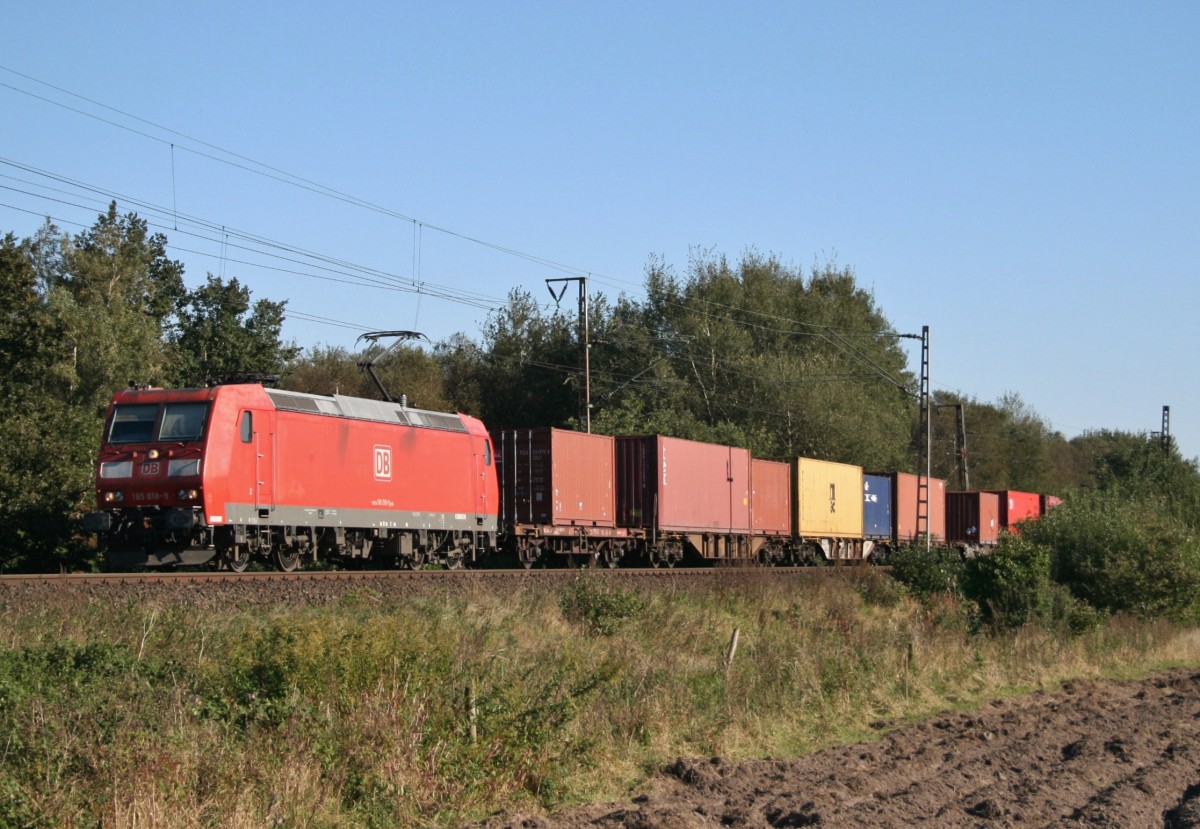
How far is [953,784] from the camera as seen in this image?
40.2 ft

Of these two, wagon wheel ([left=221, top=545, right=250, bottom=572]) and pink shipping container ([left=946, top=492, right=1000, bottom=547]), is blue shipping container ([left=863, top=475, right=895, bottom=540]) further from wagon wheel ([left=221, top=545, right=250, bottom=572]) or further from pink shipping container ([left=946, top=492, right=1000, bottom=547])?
wagon wheel ([left=221, top=545, right=250, bottom=572])

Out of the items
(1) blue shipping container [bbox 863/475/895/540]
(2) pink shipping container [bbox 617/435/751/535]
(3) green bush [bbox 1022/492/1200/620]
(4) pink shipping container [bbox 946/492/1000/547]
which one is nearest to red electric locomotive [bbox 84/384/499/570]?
(2) pink shipping container [bbox 617/435/751/535]

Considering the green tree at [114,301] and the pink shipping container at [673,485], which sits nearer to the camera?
the pink shipping container at [673,485]

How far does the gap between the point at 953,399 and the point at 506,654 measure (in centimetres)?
8562

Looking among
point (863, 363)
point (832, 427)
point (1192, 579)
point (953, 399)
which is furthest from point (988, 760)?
point (953, 399)

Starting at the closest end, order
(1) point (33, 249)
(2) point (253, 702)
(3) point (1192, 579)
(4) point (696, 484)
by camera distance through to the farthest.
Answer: (2) point (253, 702), (3) point (1192, 579), (4) point (696, 484), (1) point (33, 249)

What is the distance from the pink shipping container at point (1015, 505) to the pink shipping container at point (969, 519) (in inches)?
36.5

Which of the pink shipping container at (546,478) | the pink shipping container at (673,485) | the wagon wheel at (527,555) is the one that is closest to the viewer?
the pink shipping container at (546,478)

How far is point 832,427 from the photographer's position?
56750mm

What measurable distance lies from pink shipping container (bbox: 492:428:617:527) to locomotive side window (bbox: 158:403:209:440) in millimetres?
9061

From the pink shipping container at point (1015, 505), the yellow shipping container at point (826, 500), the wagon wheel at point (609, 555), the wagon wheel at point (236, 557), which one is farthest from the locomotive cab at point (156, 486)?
the pink shipping container at point (1015, 505)

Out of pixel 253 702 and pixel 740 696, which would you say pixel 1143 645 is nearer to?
pixel 740 696

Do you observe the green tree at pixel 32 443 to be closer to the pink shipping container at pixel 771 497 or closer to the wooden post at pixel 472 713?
the wooden post at pixel 472 713

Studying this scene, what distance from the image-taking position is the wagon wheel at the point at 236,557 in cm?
2155
